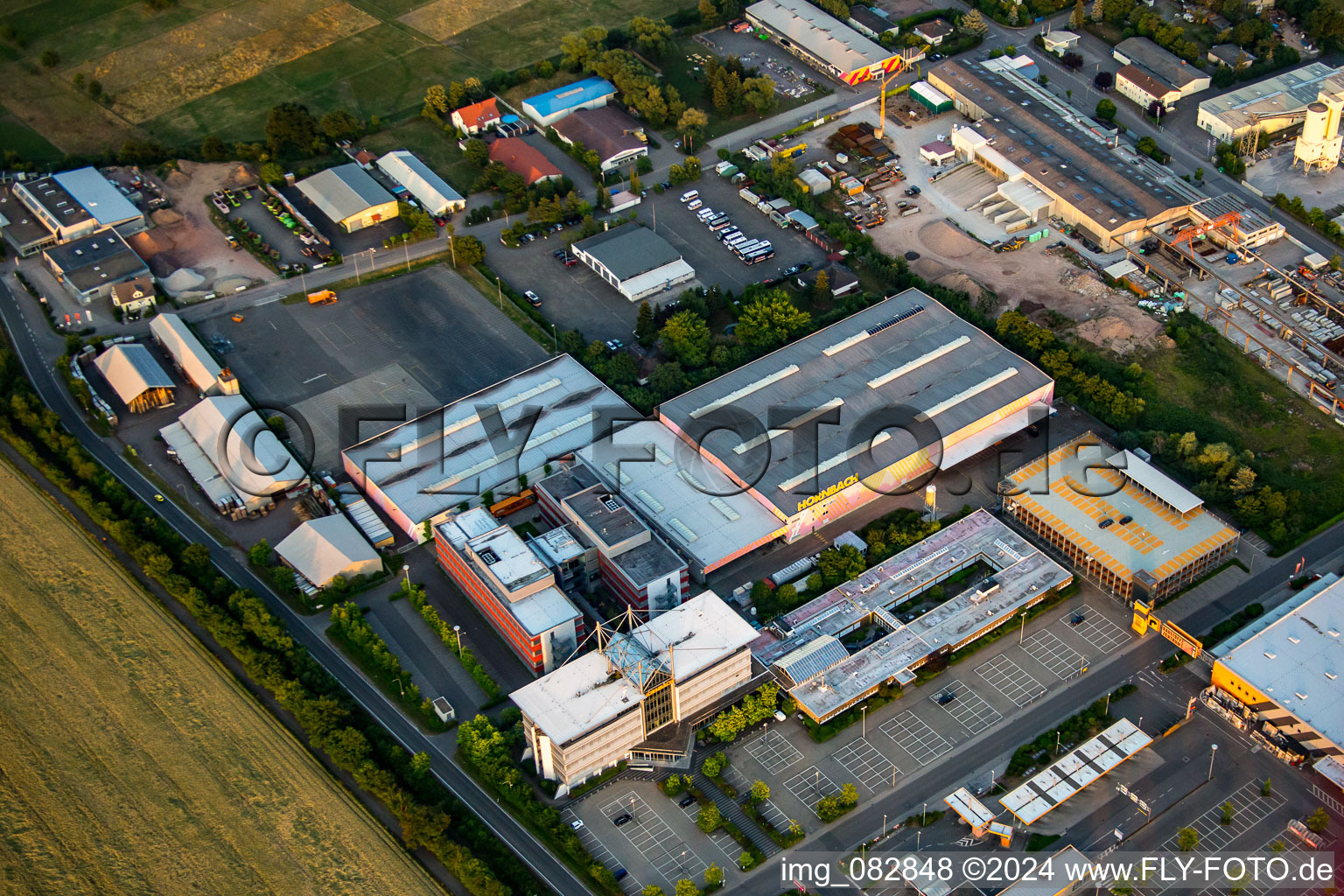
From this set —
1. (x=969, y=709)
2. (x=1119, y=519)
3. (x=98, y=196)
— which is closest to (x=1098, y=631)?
(x=1119, y=519)

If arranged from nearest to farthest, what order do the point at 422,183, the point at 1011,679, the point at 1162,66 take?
the point at 1011,679
the point at 422,183
the point at 1162,66

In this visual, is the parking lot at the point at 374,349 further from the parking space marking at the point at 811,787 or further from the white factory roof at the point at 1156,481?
the white factory roof at the point at 1156,481

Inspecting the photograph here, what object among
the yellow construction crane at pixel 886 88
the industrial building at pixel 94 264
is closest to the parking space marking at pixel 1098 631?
the yellow construction crane at pixel 886 88

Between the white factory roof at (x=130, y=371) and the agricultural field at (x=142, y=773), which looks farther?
the white factory roof at (x=130, y=371)

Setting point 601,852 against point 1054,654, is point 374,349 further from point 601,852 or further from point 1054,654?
point 1054,654

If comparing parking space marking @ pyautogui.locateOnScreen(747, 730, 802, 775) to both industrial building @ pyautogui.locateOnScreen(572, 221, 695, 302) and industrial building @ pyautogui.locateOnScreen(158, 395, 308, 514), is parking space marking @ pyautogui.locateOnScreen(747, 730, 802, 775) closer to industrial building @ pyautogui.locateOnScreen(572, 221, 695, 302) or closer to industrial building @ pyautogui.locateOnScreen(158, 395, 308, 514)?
industrial building @ pyautogui.locateOnScreen(158, 395, 308, 514)

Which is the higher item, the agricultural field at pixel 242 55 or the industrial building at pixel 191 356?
the agricultural field at pixel 242 55

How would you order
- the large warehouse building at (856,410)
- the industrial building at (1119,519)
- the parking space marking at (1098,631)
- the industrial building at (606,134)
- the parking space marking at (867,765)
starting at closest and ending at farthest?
the parking space marking at (867,765) → the parking space marking at (1098,631) → the industrial building at (1119,519) → the large warehouse building at (856,410) → the industrial building at (606,134)

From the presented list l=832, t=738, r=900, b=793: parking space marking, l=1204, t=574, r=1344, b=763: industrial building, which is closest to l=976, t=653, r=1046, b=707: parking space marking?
l=832, t=738, r=900, b=793: parking space marking
